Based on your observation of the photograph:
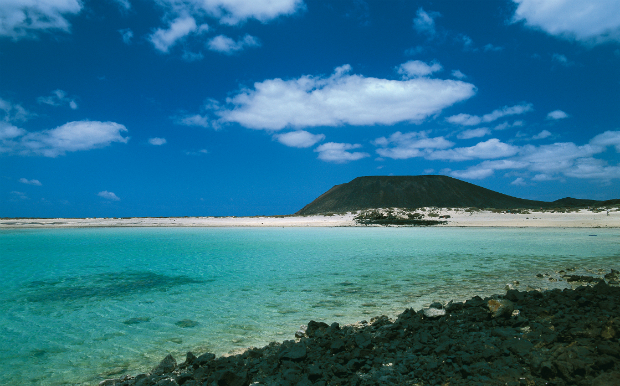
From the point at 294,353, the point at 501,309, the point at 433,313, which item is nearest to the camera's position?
the point at 294,353

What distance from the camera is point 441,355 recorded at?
15.0 feet

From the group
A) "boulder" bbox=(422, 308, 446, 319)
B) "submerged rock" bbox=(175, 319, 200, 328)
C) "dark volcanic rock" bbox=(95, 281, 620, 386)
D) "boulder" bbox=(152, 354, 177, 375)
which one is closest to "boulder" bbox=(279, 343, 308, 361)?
"dark volcanic rock" bbox=(95, 281, 620, 386)

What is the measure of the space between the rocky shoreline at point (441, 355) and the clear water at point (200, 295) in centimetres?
103

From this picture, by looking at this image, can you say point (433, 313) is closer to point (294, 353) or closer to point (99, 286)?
point (294, 353)

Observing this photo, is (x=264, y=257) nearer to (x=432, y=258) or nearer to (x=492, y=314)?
(x=432, y=258)

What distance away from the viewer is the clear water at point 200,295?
584cm

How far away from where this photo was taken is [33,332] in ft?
22.6

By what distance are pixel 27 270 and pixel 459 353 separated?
1771 cm

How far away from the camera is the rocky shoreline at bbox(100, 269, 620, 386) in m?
3.98

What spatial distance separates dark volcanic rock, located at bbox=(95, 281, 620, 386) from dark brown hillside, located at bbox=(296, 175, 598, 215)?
3577 inches

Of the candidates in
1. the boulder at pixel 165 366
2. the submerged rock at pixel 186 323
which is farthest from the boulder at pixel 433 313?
→ the submerged rock at pixel 186 323

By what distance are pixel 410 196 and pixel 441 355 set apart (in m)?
107

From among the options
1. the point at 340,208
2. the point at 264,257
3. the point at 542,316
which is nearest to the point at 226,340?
the point at 542,316

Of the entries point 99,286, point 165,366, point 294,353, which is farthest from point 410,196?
point 165,366
